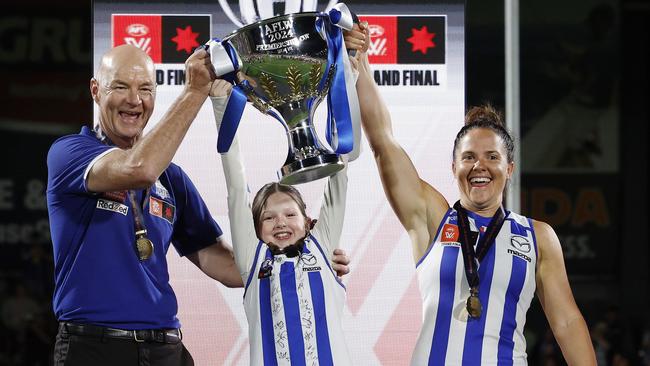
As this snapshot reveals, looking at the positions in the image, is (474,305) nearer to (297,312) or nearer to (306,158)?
(297,312)

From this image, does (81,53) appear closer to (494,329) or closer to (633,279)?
(633,279)

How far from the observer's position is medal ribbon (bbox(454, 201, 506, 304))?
294 cm

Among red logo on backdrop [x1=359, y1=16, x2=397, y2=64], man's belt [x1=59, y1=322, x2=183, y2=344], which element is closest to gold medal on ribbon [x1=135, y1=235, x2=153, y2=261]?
man's belt [x1=59, y1=322, x2=183, y2=344]

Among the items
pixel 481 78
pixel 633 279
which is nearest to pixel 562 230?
pixel 633 279

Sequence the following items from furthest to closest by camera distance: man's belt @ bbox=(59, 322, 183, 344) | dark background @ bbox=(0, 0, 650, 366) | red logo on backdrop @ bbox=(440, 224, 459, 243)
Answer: dark background @ bbox=(0, 0, 650, 366) → red logo on backdrop @ bbox=(440, 224, 459, 243) → man's belt @ bbox=(59, 322, 183, 344)

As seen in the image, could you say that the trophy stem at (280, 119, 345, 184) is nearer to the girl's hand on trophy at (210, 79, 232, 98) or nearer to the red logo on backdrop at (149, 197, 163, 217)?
the girl's hand on trophy at (210, 79, 232, 98)

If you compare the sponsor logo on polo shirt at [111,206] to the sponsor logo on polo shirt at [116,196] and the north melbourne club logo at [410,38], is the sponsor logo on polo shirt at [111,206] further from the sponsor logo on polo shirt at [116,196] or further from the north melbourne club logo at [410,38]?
the north melbourne club logo at [410,38]

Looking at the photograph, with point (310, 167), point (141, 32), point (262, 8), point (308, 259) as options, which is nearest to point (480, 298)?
point (308, 259)

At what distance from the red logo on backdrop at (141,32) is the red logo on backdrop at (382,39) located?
30.1 inches

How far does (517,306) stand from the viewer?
3006 mm

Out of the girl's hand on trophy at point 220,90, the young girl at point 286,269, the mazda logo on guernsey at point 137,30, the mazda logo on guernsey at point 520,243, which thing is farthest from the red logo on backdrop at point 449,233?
the mazda logo on guernsey at point 137,30

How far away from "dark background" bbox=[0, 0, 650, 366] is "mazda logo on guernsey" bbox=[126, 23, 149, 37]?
6.42 metres

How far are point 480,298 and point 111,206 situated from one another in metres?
1.15

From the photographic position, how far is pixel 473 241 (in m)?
3.02
